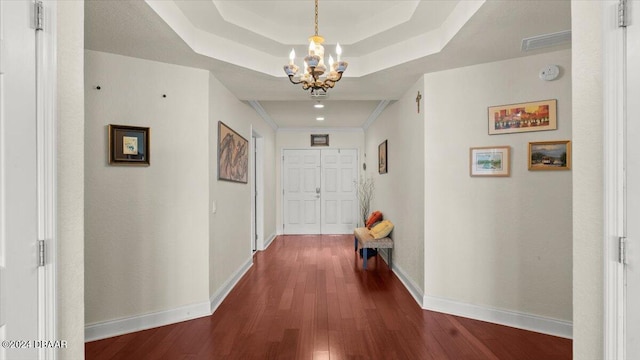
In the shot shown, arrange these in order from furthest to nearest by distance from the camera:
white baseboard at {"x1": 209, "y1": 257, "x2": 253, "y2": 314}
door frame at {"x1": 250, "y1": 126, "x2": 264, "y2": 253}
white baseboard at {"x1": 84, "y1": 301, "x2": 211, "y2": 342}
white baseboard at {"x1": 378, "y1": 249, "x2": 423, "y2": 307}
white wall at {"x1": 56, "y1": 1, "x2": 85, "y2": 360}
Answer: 1. door frame at {"x1": 250, "y1": 126, "x2": 264, "y2": 253}
2. white baseboard at {"x1": 378, "y1": 249, "x2": 423, "y2": 307}
3. white baseboard at {"x1": 209, "y1": 257, "x2": 253, "y2": 314}
4. white baseboard at {"x1": 84, "y1": 301, "x2": 211, "y2": 342}
5. white wall at {"x1": 56, "y1": 1, "x2": 85, "y2": 360}

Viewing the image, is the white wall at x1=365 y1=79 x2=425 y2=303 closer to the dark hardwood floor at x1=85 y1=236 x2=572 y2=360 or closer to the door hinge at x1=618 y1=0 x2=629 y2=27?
the dark hardwood floor at x1=85 y1=236 x2=572 y2=360

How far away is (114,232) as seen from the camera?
2.71 metres

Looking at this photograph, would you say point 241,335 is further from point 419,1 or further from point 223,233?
point 419,1

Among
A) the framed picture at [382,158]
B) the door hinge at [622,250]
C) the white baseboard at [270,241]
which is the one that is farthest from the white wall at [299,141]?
the door hinge at [622,250]

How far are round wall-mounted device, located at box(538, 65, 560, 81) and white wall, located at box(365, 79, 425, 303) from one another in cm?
103

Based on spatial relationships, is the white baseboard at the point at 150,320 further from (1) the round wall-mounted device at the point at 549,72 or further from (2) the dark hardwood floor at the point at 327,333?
(1) the round wall-mounted device at the point at 549,72

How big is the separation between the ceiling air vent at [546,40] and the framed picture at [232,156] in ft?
9.76

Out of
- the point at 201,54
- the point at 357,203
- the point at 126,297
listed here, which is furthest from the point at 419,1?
the point at 357,203

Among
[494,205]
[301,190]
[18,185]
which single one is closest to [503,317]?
[494,205]

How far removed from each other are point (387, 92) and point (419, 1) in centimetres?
152

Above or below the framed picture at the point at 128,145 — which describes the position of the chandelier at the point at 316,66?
above

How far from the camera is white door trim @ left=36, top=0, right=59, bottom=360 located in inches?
43.7

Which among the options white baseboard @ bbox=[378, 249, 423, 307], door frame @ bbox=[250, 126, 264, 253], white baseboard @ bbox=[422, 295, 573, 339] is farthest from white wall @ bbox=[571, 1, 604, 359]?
door frame @ bbox=[250, 126, 264, 253]

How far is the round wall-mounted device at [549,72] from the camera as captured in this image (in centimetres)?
265
